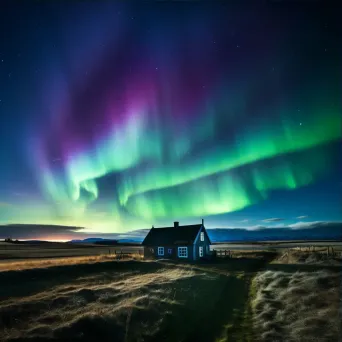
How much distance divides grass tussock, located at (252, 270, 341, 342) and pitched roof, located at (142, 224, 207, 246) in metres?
20.1

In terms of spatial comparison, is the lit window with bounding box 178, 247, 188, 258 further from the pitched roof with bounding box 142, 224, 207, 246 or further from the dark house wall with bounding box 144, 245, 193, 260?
the pitched roof with bounding box 142, 224, 207, 246

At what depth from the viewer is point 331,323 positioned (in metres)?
10.8

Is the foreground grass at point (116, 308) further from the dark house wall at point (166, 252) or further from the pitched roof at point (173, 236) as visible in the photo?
the pitched roof at point (173, 236)

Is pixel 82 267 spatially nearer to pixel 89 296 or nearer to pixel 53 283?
pixel 53 283

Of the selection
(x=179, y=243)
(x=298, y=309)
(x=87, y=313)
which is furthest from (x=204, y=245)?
(x=87, y=313)

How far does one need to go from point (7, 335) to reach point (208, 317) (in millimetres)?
8354

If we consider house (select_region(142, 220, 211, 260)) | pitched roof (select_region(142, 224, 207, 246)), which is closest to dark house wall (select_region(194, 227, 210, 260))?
house (select_region(142, 220, 211, 260))

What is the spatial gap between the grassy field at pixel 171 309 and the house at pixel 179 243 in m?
18.1

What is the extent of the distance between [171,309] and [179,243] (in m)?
26.1

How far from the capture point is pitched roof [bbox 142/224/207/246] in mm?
39969

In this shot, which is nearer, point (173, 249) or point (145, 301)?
point (145, 301)

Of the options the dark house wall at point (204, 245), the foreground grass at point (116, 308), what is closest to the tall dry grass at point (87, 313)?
the foreground grass at point (116, 308)

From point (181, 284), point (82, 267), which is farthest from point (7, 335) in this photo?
point (82, 267)

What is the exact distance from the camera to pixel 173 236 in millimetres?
41906
